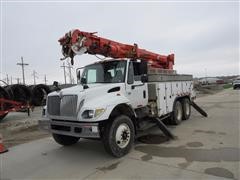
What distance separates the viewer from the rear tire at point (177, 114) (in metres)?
8.07

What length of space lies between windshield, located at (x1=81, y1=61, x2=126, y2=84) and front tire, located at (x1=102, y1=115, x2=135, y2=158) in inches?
43.9

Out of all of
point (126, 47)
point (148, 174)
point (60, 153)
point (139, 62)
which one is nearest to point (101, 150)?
point (60, 153)

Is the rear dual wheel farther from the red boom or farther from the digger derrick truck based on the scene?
the red boom

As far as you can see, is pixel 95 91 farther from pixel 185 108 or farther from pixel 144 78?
pixel 185 108

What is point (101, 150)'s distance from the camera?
551cm

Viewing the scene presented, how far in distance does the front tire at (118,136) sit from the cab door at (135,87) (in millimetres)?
742

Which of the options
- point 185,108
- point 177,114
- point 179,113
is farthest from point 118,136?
point 185,108

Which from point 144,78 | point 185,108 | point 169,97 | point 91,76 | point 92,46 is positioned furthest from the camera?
point 185,108

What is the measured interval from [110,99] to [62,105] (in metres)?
1.11

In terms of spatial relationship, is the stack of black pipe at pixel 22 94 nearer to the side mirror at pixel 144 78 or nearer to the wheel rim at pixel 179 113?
the wheel rim at pixel 179 113

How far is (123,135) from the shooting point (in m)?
5.07

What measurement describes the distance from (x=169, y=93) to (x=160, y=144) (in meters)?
2.29

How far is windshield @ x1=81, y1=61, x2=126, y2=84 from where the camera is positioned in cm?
569

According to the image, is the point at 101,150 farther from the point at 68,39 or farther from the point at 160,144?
the point at 68,39
